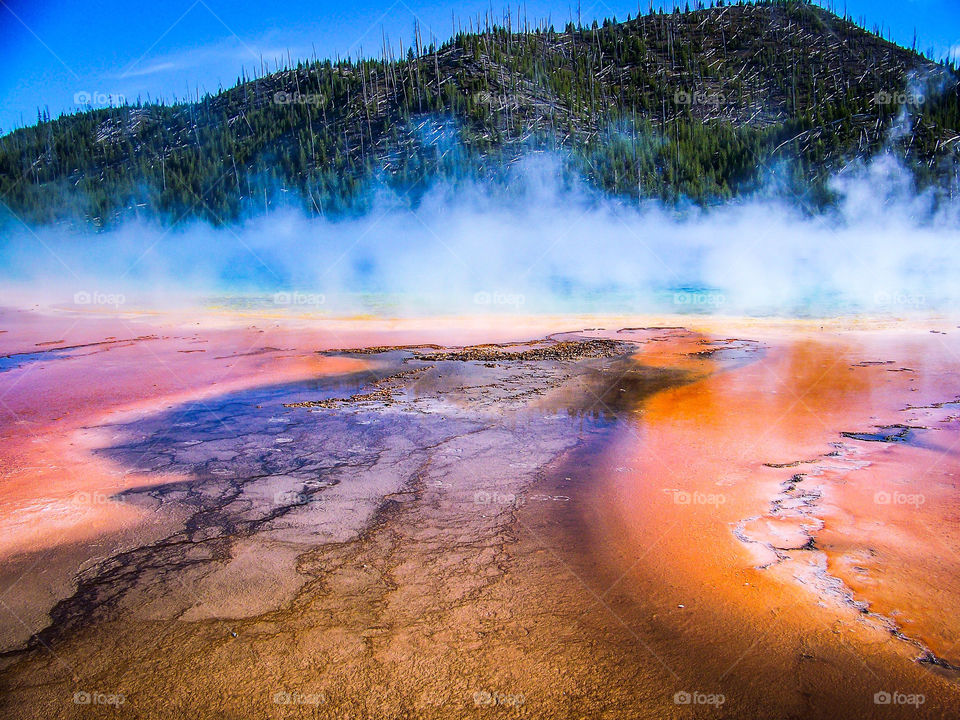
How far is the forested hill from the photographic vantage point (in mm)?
42531

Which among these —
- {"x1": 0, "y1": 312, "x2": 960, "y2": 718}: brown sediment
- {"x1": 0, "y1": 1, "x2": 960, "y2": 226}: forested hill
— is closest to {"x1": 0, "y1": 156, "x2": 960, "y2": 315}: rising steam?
{"x1": 0, "y1": 1, "x2": 960, "y2": 226}: forested hill

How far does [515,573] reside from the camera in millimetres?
3791

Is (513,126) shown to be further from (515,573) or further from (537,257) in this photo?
(515,573)

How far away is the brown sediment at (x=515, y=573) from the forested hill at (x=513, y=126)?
33.4m

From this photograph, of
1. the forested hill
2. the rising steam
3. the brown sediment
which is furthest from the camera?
the forested hill

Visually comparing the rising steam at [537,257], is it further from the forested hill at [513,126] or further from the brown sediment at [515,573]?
the brown sediment at [515,573]

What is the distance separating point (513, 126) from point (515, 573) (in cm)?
4782

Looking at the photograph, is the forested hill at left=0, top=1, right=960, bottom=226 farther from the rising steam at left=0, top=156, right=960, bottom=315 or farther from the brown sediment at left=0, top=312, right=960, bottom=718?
the brown sediment at left=0, top=312, right=960, bottom=718

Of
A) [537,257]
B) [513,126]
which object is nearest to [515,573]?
[537,257]

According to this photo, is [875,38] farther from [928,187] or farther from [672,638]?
[672,638]

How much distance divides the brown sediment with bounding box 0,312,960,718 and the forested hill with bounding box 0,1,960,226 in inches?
1315

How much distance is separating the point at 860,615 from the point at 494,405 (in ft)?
16.1

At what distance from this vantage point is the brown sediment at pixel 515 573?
2836 millimetres

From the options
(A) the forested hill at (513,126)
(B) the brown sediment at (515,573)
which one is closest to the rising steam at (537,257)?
(A) the forested hill at (513,126)
